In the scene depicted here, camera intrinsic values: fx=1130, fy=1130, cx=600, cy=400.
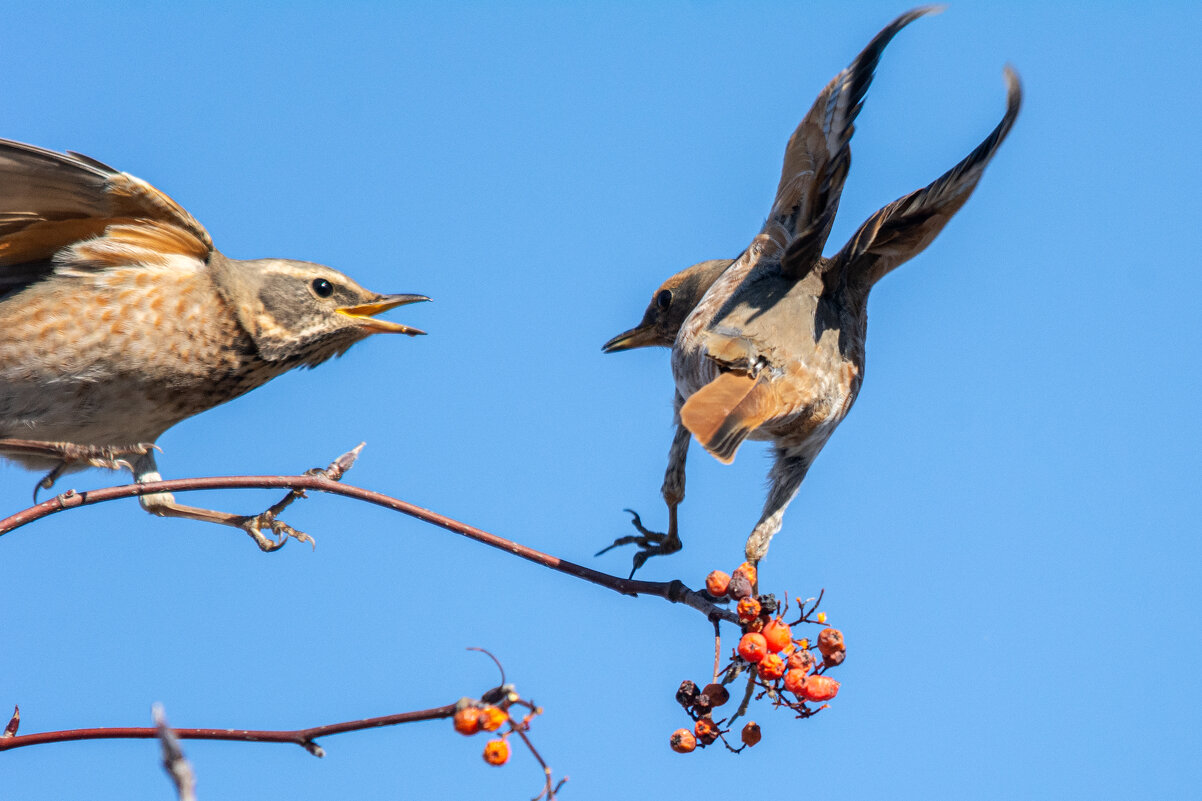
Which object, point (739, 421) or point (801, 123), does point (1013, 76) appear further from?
point (739, 421)

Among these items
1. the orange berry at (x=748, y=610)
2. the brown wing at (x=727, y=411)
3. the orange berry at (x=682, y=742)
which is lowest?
the orange berry at (x=682, y=742)

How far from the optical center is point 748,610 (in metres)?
3.25

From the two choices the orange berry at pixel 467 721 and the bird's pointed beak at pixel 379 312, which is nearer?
the orange berry at pixel 467 721

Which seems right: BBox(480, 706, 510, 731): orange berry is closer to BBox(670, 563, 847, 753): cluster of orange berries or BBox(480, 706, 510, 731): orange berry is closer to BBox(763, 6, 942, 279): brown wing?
BBox(670, 563, 847, 753): cluster of orange berries

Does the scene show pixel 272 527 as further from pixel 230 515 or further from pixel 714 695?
pixel 714 695

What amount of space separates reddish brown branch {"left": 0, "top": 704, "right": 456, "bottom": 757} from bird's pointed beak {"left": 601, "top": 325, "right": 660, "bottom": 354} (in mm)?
4179

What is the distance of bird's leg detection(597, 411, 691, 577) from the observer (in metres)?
4.94

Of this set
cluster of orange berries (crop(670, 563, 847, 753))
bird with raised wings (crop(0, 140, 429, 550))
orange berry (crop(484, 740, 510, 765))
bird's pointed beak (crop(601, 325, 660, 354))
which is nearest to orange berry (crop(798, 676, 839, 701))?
cluster of orange berries (crop(670, 563, 847, 753))

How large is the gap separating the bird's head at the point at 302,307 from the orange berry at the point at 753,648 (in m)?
2.72

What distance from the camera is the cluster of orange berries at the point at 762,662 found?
3.20 meters

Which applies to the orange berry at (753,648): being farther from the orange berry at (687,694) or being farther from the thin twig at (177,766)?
the thin twig at (177,766)

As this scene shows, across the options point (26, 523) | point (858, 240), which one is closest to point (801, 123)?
point (858, 240)

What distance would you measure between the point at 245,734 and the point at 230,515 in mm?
2769

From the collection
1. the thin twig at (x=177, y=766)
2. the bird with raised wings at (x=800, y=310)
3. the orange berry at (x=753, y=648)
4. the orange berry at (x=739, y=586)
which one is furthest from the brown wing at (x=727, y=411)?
the thin twig at (x=177, y=766)
